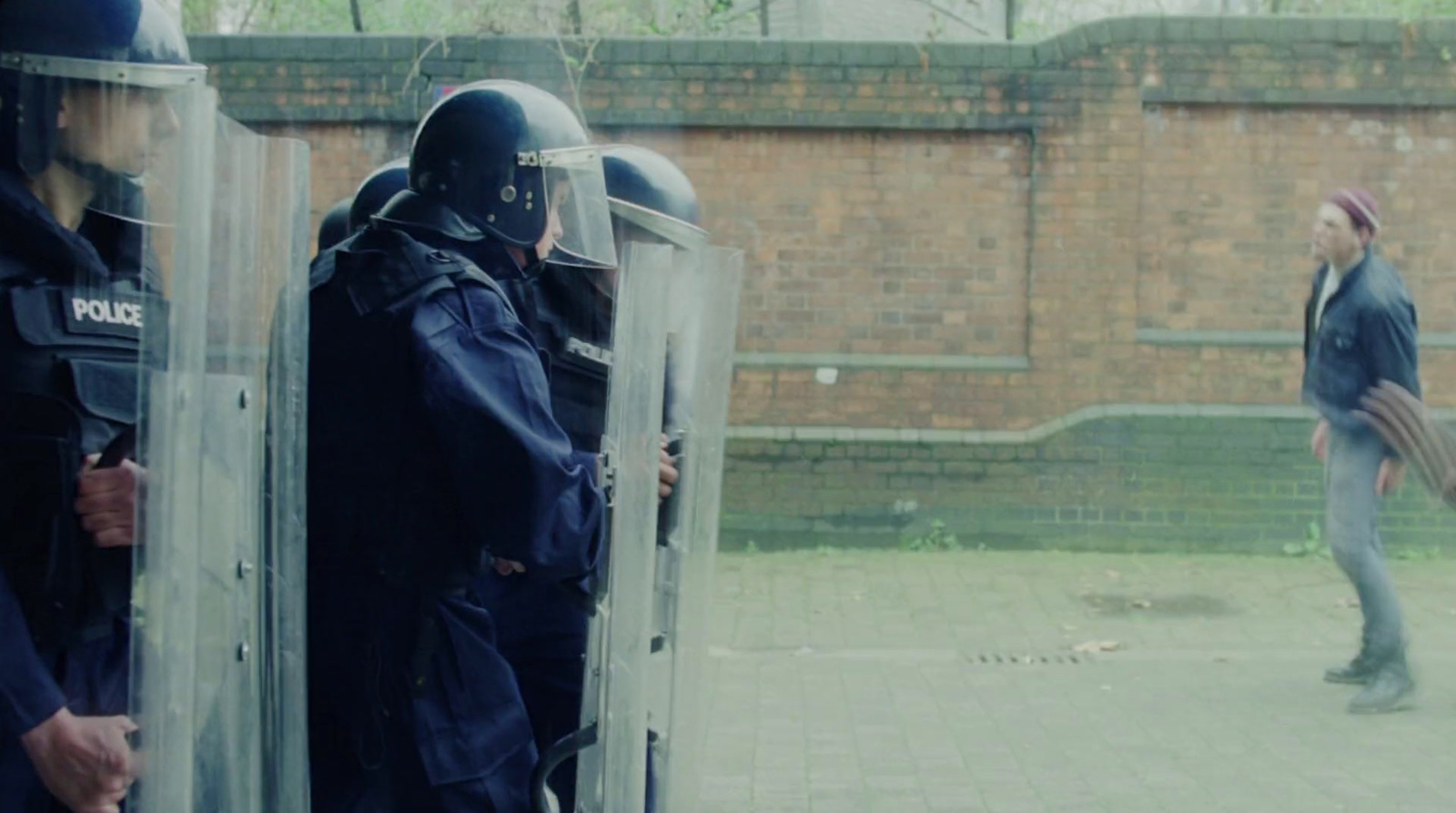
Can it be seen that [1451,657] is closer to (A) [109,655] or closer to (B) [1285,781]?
(B) [1285,781]

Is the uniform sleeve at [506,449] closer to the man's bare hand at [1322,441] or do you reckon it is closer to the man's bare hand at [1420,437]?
the man's bare hand at [1420,437]

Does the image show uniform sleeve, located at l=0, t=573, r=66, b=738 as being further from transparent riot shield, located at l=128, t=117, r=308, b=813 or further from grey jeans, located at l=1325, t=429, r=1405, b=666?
grey jeans, located at l=1325, t=429, r=1405, b=666

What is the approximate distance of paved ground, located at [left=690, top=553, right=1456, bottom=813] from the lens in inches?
222

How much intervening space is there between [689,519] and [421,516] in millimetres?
757

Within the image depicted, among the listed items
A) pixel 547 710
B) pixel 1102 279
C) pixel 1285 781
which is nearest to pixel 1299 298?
pixel 1102 279

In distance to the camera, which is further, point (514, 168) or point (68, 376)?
point (514, 168)

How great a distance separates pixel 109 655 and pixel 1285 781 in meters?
4.21

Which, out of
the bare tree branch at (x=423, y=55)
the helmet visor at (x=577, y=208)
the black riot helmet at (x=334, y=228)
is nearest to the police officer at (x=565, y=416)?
the helmet visor at (x=577, y=208)

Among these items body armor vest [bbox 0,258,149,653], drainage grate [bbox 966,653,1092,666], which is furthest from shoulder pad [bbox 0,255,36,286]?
drainage grate [bbox 966,653,1092,666]

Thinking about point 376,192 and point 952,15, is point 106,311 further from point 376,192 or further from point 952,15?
point 952,15

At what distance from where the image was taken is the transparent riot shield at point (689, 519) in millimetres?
3436

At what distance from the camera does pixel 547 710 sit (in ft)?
11.7

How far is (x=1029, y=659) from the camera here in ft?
25.5

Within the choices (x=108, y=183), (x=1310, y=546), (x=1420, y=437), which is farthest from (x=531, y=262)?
(x=1310, y=546)
